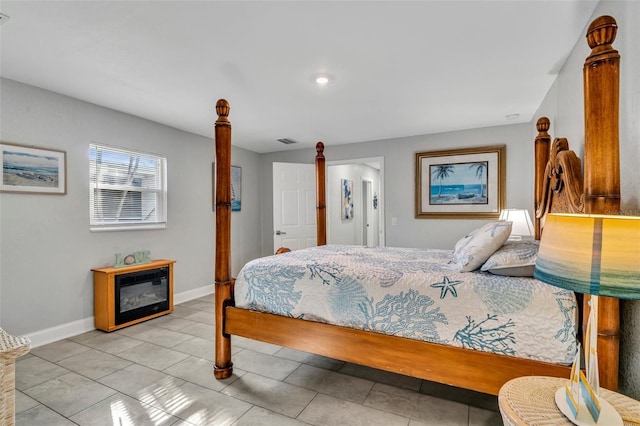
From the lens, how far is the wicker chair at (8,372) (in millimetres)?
1175

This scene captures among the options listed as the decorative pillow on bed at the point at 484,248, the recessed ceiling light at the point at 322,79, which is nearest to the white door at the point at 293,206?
the recessed ceiling light at the point at 322,79

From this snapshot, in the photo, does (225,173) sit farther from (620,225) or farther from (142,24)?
(620,225)

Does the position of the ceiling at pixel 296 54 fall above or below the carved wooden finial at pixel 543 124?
above

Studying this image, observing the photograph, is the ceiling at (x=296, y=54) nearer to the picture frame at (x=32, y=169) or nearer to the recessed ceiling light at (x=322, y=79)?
the recessed ceiling light at (x=322, y=79)

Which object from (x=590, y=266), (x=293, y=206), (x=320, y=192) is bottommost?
(x=590, y=266)

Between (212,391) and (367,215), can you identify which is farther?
(367,215)

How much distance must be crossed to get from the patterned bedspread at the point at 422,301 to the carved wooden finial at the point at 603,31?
1.08 m

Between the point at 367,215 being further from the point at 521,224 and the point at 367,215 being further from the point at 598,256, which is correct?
the point at 598,256

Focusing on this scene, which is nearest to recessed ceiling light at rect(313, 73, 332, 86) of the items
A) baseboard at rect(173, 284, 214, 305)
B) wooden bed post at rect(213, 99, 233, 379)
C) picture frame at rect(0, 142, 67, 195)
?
wooden bed post at rect(213, 99, 233, 379)

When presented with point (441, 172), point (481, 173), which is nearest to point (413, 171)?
point (441, 172)

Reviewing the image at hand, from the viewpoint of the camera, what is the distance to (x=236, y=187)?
17.1ft

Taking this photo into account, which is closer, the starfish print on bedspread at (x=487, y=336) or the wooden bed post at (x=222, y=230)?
the starfish print on bedspread at (x=487, y=336)

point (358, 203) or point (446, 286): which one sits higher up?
point (358, 203)

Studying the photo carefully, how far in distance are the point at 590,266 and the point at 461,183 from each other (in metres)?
3.65
